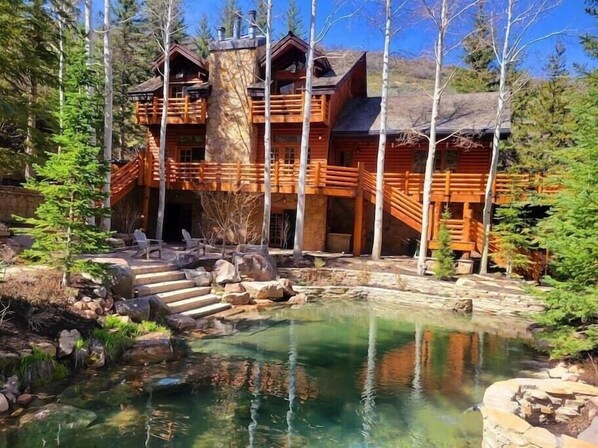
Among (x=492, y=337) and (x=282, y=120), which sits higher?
(x=282, y=120)

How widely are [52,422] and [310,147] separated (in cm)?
1585

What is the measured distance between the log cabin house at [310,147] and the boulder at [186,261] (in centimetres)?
470

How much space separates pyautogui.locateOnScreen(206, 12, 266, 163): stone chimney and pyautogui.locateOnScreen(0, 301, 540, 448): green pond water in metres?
11.5

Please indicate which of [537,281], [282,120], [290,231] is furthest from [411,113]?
[537,281]

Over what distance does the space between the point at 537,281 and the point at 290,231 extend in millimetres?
10193

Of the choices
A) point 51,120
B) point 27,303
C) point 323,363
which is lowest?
point 323,363

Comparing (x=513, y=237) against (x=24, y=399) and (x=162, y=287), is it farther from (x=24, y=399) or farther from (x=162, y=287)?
(x=24, y=399)

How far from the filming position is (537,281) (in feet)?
45.5

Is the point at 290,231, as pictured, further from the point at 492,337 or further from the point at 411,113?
the point at 492,337

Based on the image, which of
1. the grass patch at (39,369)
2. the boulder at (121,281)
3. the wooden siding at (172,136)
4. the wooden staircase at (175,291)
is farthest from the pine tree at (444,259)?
the wooden siding at (172,136)

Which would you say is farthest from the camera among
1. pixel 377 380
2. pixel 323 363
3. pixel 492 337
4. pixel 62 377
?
pixel 492 337

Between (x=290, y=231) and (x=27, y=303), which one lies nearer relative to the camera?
(x=27, y=303)

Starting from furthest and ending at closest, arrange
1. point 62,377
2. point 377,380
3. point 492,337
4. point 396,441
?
point 492,337 → point 377,380 → point 62,377 → point 396,441

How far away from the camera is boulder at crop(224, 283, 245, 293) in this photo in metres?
12.5
